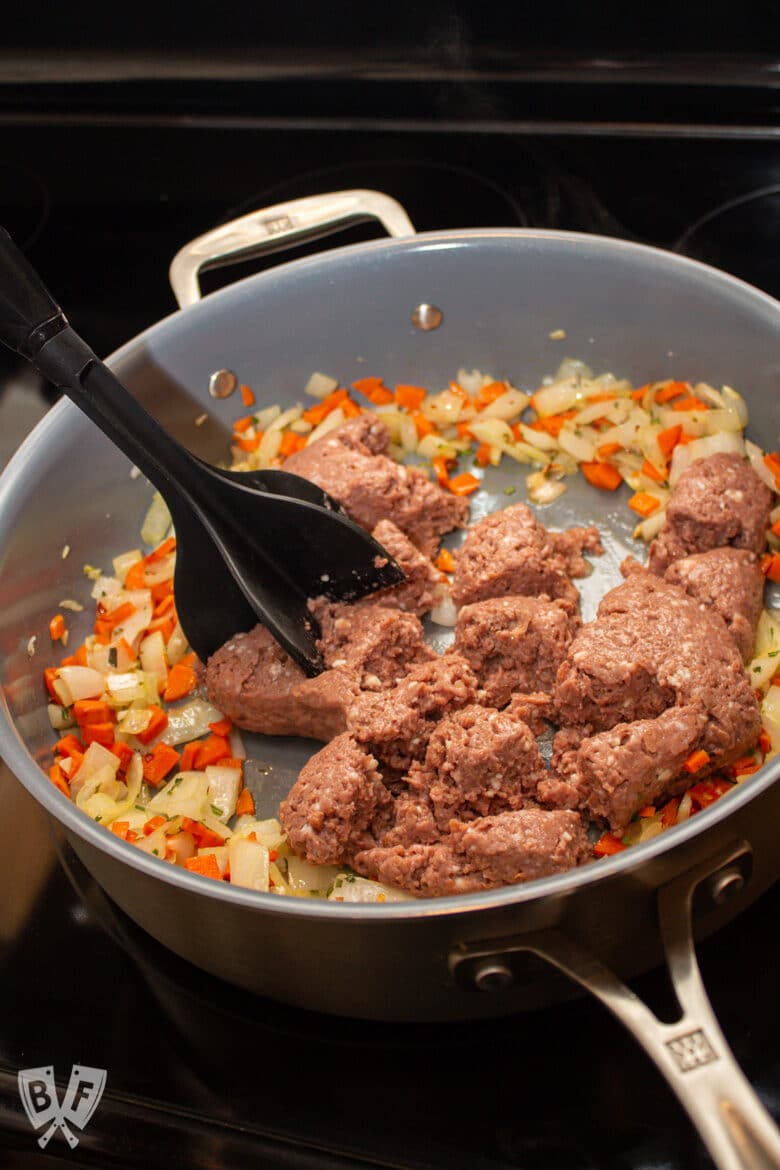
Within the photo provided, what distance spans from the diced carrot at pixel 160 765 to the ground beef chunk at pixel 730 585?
1069mm

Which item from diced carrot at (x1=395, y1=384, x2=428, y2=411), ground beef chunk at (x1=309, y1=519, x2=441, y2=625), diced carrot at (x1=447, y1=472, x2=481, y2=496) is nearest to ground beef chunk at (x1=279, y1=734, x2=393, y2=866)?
ground beef chunk at (x1=309, y1=519, x2=441, y2=625)

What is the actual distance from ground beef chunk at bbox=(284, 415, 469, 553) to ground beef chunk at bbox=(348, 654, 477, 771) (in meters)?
0.47

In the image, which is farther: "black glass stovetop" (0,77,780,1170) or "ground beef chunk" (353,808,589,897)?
"ground beef chunk" (353,808,589,897)

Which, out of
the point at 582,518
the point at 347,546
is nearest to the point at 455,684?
the point at 347,546

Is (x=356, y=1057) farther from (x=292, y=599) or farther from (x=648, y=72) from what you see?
(x=648, y=72)

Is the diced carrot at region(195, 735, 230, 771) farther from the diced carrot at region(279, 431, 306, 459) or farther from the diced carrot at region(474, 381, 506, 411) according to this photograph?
the diced carrot at region(474, 381, 506, 411)

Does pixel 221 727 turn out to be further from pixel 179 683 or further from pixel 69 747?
pixel 69 747

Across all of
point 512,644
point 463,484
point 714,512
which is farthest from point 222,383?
point 714,512

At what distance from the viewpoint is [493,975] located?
150 cm

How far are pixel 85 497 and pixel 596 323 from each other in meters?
1.27

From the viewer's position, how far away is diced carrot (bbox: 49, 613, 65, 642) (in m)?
2.39

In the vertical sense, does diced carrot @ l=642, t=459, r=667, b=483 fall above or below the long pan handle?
below

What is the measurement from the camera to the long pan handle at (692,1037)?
1227 mm

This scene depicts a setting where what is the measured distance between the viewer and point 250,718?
221cm
